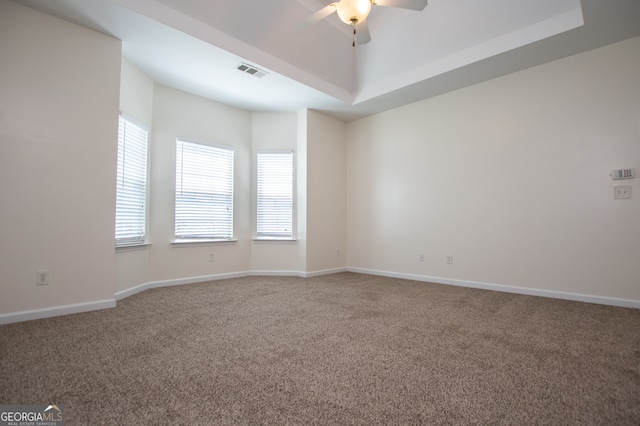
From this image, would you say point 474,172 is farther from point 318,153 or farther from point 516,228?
point 318,153

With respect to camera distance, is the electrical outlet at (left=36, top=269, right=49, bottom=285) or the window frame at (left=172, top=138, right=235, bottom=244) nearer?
the electrical outlet at (left=36, top=269, right=49, bottom=285)

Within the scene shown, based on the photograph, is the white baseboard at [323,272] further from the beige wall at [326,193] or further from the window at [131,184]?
the window at [131,184]

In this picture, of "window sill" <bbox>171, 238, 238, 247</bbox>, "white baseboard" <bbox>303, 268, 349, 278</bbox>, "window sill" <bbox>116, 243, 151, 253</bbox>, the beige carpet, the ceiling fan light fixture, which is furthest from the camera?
"white baseboard" <bbox>303, 268, 349, 278</bbox>

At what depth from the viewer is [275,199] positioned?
5430mm

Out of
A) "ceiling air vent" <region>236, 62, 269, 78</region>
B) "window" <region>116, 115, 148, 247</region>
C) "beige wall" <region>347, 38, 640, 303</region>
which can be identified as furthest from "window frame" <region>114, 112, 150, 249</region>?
"beige wall" <region>347, 38, 640, 303</region>

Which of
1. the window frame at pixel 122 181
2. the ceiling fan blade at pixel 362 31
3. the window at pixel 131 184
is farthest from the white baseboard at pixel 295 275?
the ceiling fan blade at pixel 362 31

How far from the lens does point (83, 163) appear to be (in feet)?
10.3

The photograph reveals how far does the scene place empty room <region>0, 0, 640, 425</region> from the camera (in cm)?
171

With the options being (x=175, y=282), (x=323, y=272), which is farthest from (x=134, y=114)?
(x=323, y=272)

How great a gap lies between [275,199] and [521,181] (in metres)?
3.72

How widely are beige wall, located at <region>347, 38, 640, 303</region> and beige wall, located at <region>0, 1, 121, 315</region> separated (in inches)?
159

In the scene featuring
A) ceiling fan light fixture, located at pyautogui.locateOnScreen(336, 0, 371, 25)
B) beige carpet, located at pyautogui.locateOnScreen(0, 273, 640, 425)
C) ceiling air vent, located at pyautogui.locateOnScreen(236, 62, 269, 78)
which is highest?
ceiling air vent, located at pyautogui.locateOnScreen(236, 62, 269, 78)

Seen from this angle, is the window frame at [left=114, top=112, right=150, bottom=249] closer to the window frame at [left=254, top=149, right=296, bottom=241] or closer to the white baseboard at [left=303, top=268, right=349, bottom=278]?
the window frame at [left=254, top=149, right=296, bottom=241]

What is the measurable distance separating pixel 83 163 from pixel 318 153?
11.2 feet
